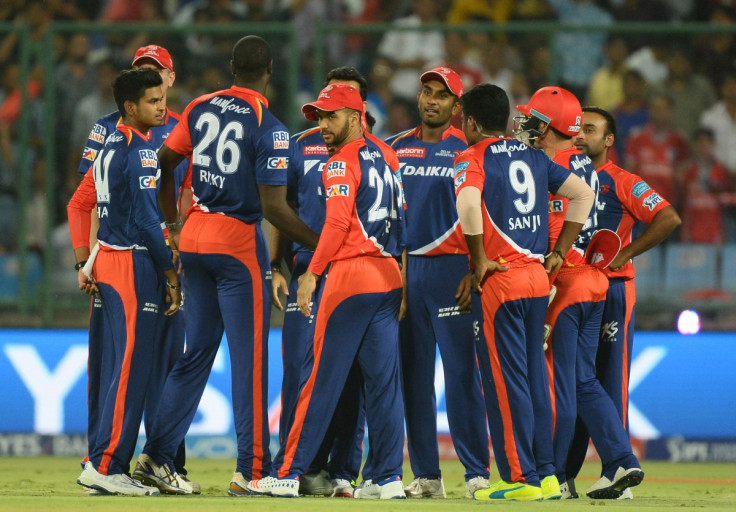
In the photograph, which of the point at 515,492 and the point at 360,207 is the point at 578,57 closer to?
the point at 360,207

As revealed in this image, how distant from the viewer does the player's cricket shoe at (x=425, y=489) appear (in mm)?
7777

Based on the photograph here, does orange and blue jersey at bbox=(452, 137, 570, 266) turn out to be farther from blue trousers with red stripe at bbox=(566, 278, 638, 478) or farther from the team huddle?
blue trousers with red stripe at bbox=(566, 278, 638, 478)

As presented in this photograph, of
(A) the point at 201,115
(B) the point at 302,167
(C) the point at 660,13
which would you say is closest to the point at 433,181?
(B) the point at 302,167

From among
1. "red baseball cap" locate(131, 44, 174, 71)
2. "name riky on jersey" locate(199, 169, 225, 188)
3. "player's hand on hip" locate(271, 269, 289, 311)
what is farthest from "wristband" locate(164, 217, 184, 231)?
"red baseball cap" locate(131, 44, 174, 71)

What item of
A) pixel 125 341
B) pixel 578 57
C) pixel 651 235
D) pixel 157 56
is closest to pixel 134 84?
pixel 157 56

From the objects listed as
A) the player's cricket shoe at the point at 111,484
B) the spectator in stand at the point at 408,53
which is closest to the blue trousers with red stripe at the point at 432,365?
the player's cricket shoe at the point at 111,484

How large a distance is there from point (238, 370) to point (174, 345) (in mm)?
692

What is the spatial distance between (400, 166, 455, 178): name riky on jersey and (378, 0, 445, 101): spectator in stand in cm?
426

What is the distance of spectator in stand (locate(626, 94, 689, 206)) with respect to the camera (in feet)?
39.5

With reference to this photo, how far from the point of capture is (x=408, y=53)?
1237 centimetres

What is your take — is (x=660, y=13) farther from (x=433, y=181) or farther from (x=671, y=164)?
(x=433, y=181)

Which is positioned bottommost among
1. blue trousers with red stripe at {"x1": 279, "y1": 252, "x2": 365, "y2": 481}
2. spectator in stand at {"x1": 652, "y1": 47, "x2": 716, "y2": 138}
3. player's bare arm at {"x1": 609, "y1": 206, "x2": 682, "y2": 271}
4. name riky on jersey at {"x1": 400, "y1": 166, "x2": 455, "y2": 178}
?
blue trousers with red stripe at {"x1": 279, "y1": 252, "x2": 365, "y2": 481}

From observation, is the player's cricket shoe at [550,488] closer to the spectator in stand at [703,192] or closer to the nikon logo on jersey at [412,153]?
the nikon logo on jersey at [412,153]

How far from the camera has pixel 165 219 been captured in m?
8.05
